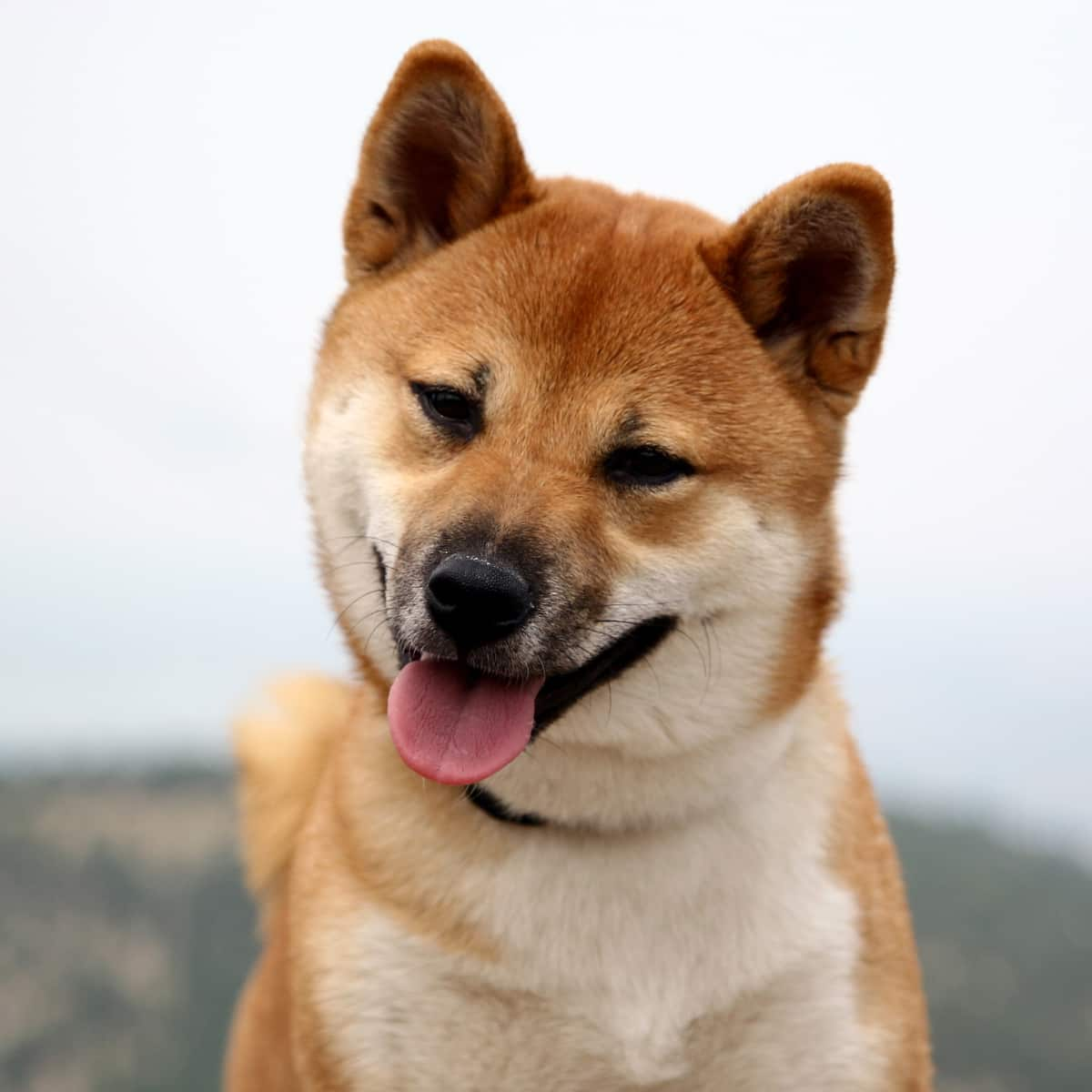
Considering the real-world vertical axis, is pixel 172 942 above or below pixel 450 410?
below

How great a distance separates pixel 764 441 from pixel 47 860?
70.3m

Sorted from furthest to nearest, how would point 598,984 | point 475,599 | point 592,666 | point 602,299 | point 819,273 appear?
point 819,273, point 602,299, point 598,984, point 592,666, point 475,599

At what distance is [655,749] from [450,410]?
1.03m

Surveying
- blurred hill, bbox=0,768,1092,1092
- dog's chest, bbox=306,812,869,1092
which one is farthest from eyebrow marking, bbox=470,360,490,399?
blurred hill, bbox=0,768,1092,1092

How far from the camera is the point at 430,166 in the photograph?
3980 millimetres

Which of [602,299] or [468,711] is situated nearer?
[468,711]

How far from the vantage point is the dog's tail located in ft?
16.1

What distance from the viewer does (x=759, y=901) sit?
3.67m

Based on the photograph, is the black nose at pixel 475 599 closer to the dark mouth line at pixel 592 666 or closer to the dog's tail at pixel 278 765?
the dark mouth line at pixel 592 666

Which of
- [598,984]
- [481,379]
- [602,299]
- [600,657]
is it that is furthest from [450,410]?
[598,984]

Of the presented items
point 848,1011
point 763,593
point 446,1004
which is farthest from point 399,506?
point 848,1011

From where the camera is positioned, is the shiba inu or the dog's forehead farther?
the dog's forehead

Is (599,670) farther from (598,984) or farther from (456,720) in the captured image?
(598,984)

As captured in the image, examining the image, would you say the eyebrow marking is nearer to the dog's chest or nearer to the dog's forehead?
the dog's forehead
